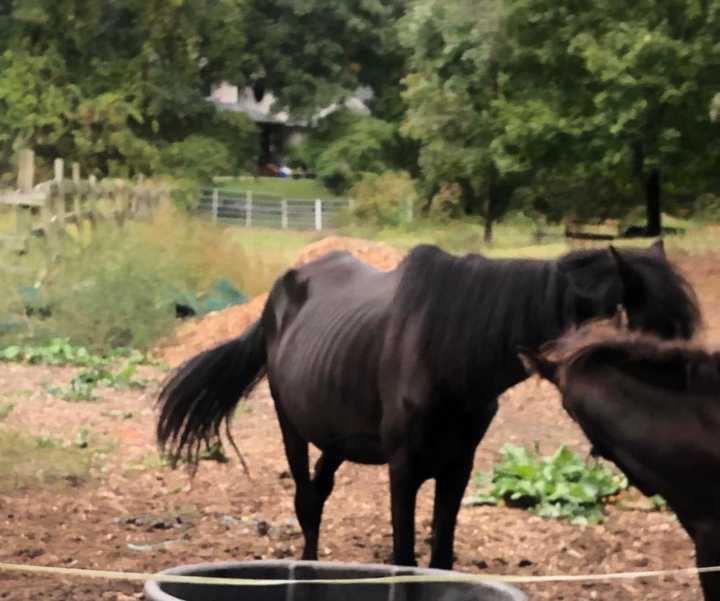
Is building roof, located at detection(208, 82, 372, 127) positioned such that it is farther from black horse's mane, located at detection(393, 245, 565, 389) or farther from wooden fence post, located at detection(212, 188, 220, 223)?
black horse's mane, located at detection(393, 245, 565, 389)

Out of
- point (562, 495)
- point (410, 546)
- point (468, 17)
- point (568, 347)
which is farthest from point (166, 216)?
point (568, 347)

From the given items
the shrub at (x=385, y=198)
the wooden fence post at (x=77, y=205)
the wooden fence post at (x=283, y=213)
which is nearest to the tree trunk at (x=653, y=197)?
the shrub at (x=385, y=198)

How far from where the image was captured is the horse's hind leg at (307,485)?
512 centimetres

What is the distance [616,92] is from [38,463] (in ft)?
39.4

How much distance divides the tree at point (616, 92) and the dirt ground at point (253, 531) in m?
10.0

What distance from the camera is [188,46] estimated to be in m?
27.6

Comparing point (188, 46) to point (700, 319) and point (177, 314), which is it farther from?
point (700, 319)

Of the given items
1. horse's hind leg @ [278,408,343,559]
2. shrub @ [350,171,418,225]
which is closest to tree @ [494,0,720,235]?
shrub @ [350,171,418,225]

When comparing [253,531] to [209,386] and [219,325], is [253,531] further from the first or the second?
[219,325]

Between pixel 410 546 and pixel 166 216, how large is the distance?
1189 centimetres

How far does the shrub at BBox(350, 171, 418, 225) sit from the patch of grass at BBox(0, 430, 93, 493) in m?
11.5

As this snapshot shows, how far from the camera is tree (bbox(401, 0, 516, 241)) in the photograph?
62.6 ft

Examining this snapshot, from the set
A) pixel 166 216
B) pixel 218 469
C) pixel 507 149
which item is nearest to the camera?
pixel 218 469

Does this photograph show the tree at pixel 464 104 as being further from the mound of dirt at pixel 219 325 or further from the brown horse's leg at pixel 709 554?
the brown horse's leg at pixel 709 554
